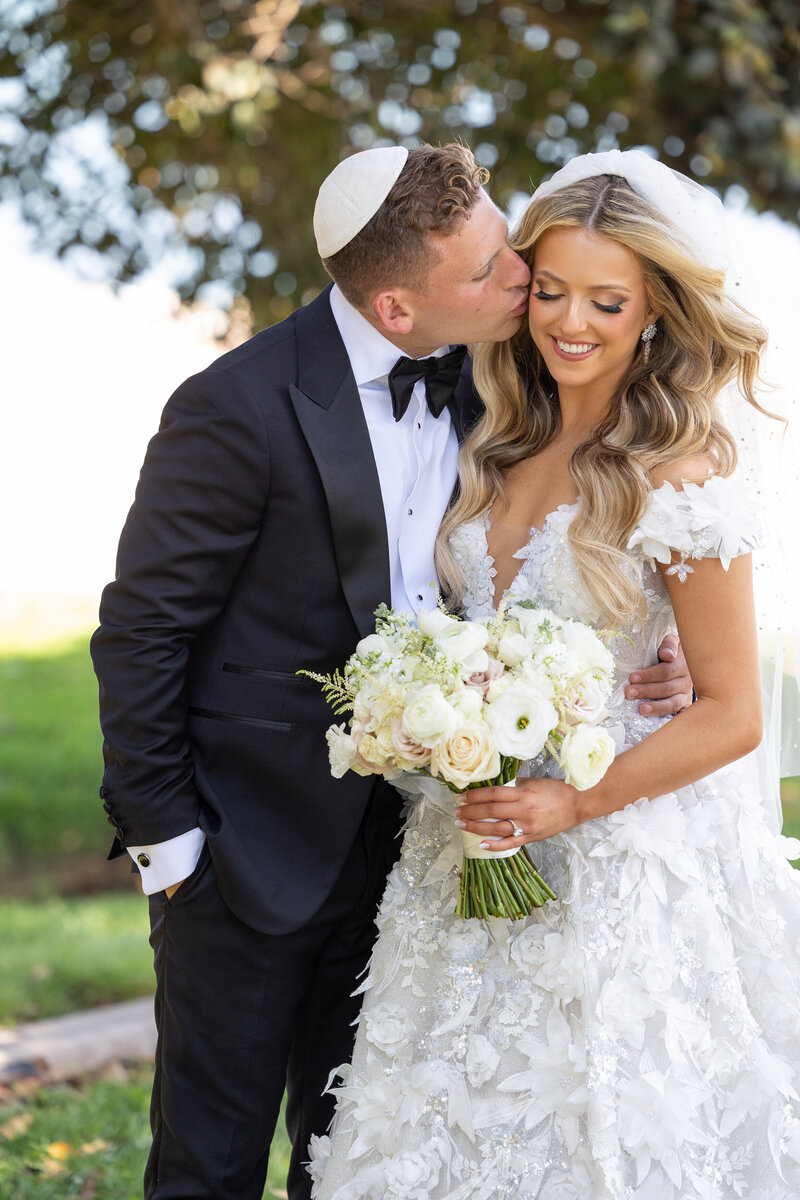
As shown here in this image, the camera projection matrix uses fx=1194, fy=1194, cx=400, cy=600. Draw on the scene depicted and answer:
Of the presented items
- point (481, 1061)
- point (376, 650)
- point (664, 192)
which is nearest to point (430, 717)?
point (376, 650)

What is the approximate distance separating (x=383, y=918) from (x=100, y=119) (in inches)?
189

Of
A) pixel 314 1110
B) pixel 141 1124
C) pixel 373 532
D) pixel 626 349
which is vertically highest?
pixel 626 349

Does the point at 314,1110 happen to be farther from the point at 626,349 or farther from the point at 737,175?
the point at 737,175

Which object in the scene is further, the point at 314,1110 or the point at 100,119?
the point at 100,119

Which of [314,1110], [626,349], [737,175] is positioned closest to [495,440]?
[626,349]

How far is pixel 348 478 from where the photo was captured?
2551 millimetres

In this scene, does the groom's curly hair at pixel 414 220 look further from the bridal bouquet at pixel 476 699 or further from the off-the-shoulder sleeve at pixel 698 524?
the bridal bouquet at pixel 476 699

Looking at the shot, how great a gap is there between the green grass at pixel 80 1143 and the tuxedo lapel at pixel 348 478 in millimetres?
2030

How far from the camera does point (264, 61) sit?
5738 millimetres

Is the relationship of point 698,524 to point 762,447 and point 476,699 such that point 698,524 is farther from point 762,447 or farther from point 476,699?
point 476,699

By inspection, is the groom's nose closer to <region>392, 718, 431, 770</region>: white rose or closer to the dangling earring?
the dangling earring

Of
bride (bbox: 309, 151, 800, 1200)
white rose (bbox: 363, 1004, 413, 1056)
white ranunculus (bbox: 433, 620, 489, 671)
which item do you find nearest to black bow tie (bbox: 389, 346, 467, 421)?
bride (bbox: 309, 151, 800, 1200)

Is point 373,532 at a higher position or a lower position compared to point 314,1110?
higher

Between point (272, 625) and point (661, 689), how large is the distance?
2.83 feet
